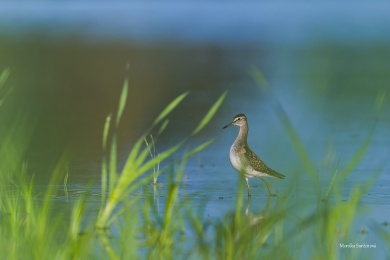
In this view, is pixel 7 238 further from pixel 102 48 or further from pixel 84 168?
pixel 102 48

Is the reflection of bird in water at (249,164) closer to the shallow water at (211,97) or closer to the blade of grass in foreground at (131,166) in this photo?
the shallow water at (211,97)

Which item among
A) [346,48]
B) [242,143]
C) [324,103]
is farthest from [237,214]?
[346,48]

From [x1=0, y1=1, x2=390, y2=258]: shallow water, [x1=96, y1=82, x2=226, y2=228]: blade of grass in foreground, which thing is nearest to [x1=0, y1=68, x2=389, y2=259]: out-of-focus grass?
[x1=96, y1=82, x2=226, y2=228]: blade of grass in foreground

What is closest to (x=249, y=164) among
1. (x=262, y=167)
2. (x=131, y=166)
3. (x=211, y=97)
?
(x=262, y=167)

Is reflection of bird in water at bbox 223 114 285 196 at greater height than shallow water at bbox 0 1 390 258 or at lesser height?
Result: lesser

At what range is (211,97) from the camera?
12.3m

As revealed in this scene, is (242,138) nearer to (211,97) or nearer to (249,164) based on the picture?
(249,164)

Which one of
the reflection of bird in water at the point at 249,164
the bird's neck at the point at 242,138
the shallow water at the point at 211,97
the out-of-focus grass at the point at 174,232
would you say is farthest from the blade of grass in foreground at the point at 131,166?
the bird's neck at the point at 242,138

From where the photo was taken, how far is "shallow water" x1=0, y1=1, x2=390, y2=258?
7.06 metres

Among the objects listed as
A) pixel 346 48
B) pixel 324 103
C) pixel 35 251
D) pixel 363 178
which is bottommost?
pixel 35 251

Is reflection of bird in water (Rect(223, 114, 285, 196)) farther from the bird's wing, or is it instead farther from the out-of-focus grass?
the out-of-focus grass

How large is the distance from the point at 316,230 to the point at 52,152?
3.81 metres

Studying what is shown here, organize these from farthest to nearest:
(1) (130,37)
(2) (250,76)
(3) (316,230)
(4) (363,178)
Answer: (1) (130,37) < (2) (250,76) < (4) (363,178) < (3) (316,230)

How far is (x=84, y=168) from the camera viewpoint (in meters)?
7.84
